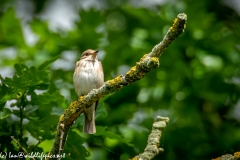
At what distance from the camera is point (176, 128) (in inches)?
289

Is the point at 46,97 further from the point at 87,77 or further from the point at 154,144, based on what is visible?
the point at 87,77

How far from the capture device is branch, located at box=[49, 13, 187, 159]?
4109mm

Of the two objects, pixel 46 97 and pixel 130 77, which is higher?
pixel 46 97

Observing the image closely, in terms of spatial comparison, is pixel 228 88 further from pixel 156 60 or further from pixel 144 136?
pixel 156 60

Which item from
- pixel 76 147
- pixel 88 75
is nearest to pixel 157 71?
pixel 88 75

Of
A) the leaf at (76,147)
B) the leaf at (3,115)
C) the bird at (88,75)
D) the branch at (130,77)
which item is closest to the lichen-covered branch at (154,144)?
the branch at (130,77)

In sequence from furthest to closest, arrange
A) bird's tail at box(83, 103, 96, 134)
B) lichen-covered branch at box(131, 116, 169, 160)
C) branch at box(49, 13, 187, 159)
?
1. bird's tail at box(83, 103, 96, 134)
2. lichen-covered branch at box(131, 116, 169, 160)
3. branch at box(49, 13, 187, 159)

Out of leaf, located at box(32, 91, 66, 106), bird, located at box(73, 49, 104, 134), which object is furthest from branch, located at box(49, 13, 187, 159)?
bird, located at box(73, 49, 104, 134)

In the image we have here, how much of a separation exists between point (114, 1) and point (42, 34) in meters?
1.98

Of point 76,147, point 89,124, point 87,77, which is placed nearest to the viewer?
point 76,147

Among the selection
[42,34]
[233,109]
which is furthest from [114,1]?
[233,109]

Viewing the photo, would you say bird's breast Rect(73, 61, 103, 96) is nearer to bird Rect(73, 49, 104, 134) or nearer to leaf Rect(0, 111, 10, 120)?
bird Rect(73, 49, 104, 134)

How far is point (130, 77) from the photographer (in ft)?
14.1

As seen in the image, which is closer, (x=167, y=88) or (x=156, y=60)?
(x=156, y=60)
